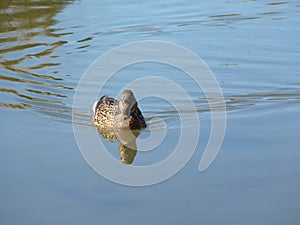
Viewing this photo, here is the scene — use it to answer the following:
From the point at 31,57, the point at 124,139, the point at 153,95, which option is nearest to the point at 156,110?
the point at 153,95

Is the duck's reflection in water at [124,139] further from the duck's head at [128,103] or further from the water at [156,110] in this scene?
the duck's head at [128,103]

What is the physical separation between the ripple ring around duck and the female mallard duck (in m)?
0.25

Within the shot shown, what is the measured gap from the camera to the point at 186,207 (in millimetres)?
6832

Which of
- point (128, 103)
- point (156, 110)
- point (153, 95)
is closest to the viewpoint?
point (128, 103)

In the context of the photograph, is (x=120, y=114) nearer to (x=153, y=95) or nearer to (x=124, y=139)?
(x=124, y=139)

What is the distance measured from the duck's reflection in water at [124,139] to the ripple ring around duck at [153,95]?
134 millimetres

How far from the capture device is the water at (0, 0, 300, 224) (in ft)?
22.5

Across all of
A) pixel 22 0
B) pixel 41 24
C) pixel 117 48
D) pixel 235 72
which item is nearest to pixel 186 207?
pixel 235 72

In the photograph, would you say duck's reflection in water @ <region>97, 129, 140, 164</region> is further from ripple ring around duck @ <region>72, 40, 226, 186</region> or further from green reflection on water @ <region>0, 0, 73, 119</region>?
green reflection on water @ <region>0, 0, 73, 119</region>

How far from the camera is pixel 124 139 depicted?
936cm

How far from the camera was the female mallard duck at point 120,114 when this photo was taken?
948 cm

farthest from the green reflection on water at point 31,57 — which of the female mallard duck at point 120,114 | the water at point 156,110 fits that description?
the female mallard duck at point 120,114

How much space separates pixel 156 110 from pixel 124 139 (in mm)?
920

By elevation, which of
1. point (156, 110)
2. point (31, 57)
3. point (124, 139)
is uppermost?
point (31, 57)
